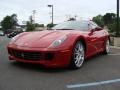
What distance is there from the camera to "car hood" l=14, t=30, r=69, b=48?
588cm

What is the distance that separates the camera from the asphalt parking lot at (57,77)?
15.3 ft

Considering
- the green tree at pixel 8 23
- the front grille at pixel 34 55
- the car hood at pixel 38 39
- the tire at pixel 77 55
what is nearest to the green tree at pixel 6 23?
the green tree at pixel 8 23

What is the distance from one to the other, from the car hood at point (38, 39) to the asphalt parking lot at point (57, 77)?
1.77 ft

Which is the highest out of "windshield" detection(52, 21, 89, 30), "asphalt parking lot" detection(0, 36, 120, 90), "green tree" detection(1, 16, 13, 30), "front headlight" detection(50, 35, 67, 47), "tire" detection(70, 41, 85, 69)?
"green tree" detection(1, 16, 13, 30)

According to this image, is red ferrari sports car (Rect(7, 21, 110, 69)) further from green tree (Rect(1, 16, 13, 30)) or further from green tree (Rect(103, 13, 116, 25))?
green tree (Rect(1, 16, 13, 30))

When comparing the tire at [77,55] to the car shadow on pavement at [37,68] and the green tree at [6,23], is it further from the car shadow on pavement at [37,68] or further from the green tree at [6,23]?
the green tree at [6,23]

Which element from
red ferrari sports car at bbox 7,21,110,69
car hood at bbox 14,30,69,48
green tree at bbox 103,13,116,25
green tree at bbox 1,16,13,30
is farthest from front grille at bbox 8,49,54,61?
green tree at bbox 1,16,13,30

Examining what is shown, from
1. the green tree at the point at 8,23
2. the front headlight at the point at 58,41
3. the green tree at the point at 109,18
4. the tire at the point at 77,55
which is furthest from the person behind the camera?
the green tree at the point at 8,23

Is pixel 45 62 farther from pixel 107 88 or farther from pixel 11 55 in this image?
pixel 107 88

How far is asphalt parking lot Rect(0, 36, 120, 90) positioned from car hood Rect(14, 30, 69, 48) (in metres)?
0.54

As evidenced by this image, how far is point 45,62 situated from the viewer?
5.74 m

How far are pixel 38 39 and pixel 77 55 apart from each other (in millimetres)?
1003

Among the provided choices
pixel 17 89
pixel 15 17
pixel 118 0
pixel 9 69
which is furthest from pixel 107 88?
pixel 15 17

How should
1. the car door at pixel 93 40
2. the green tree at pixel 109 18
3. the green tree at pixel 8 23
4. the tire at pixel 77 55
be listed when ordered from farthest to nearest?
the green tree at pixel 8 23
the green tree at pixel 109 18
the car door at pixel 93 40
the tire at pixel 77 55
